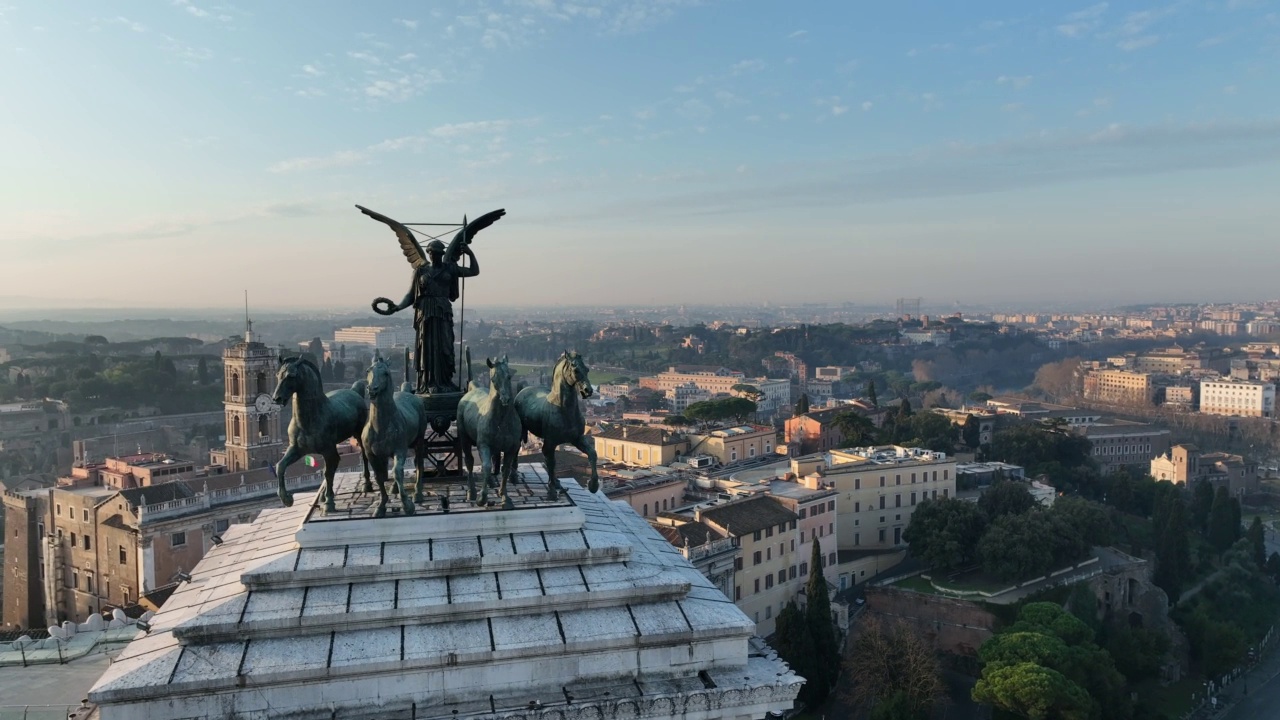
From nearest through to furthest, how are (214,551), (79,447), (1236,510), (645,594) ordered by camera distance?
1. (645,594)
2. (214,551)
3. (1236,510)
4. (79,447)

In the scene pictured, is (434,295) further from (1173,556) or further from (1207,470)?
(1207,470)

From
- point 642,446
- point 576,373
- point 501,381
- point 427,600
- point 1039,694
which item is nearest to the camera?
point 427,600

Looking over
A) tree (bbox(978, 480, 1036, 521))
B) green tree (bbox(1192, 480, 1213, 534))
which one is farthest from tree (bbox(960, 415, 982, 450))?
tree (bbox(978, 480, 1036, 521))

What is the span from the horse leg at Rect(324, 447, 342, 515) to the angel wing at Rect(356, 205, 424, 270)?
3369mm

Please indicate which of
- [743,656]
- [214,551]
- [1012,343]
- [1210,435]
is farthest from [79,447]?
[1012,343]

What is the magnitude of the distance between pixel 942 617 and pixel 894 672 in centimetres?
665

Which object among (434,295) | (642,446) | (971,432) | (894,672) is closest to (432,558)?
(434,295)

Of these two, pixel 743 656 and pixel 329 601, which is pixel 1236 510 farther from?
pixel 329 601

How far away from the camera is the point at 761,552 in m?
33.1

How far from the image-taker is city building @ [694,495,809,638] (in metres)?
32.3

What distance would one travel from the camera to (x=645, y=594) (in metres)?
9.96

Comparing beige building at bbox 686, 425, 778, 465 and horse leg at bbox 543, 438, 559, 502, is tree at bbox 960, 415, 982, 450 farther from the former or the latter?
horse leg at bbox 543, 438, 559, 502

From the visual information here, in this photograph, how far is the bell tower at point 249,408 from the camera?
4091cm

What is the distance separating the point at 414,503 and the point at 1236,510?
51.0m
